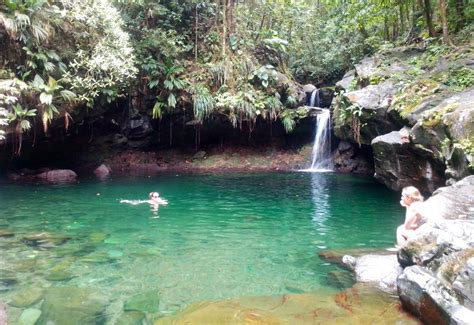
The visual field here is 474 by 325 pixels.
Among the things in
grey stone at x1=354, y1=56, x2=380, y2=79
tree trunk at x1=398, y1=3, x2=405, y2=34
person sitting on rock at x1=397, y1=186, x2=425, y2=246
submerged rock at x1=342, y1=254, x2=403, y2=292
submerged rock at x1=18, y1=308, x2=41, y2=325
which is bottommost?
submerged rock at x1=18, y1=308, x2=41, y2=325

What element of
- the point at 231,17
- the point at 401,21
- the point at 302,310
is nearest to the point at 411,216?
the point at 302,310

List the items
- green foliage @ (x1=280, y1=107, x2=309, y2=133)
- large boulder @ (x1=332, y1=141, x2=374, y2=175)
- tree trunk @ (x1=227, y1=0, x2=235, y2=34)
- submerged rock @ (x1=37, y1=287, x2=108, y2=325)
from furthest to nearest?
green foliage @ (x1=280, y1=107, x2=309, y2=133)
tree trunk @ (x1=227, y1=0, x2=235, y2=34)
large boulder @ (x1=332, y1=141, x2=374, y2=175)
submerged rock @ (x1=37, y1=287, x2=108, y2=325)

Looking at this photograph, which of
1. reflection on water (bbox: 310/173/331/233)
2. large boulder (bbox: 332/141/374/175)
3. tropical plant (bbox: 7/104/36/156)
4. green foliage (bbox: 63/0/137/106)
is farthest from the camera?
large boulder (bbox: 332/141/374/175)

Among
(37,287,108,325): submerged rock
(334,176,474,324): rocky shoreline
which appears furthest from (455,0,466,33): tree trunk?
(37,287,108,325): submerged rock

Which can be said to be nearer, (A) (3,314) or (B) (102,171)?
(A) (3,314)

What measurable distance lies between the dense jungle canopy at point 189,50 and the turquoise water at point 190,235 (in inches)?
116

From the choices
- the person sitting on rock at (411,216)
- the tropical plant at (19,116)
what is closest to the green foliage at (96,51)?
the tropical plant at (19,116)

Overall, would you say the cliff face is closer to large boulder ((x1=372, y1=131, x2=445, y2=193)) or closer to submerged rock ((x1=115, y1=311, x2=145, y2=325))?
large boulder ((x1=372, y1=131, x2=445, y2=193))

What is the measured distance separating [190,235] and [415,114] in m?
6.21

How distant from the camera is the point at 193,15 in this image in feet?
62.1

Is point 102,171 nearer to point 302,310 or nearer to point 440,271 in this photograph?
point 302,310

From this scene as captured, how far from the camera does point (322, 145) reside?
19984mm

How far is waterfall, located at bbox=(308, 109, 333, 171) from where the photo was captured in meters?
19.6

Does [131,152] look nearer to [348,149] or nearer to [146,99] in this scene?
[146,99]
